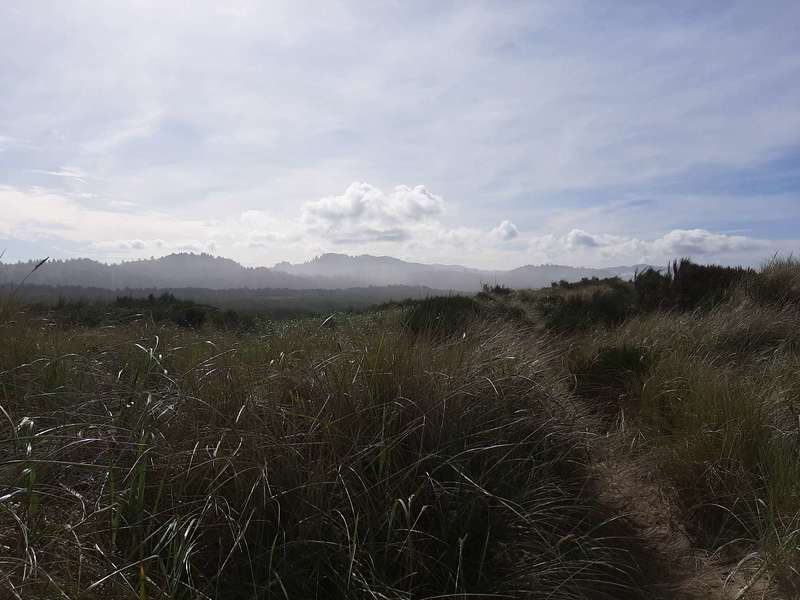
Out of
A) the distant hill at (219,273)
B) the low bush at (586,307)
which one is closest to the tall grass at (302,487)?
the low bush at (586,307)

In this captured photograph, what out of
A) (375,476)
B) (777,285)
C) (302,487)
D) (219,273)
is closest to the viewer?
(302,487)

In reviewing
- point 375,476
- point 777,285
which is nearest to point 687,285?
point 777,285

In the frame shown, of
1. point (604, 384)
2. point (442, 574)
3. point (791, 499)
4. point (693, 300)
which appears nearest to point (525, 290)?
point (693, 300)

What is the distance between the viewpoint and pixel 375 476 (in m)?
2.64

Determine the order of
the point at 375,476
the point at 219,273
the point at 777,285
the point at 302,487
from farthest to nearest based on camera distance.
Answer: the point at 219,273, the point at 777,285, the point at 375,476, the point at 302,487

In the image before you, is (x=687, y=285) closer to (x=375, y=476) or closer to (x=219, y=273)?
(x=375, y=476)

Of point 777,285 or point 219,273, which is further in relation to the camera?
point 219,273

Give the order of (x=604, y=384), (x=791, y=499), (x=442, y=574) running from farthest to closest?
(x=604, y=384) → (x=791, y=499) → (x=442, y=574)

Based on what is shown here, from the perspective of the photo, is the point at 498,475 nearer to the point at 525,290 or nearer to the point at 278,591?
the point at 278,591

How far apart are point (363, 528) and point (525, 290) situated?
12.9 m

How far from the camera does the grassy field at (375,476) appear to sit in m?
2.17

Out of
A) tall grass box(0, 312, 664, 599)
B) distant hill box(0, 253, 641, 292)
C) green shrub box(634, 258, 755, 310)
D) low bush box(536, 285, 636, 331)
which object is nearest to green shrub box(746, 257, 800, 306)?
green shrub box(634, 258, 755, 310)

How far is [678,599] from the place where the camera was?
2545mm

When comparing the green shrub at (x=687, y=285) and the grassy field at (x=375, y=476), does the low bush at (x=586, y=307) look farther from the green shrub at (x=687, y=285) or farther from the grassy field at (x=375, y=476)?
the grassy field at (x=375, y=476)
